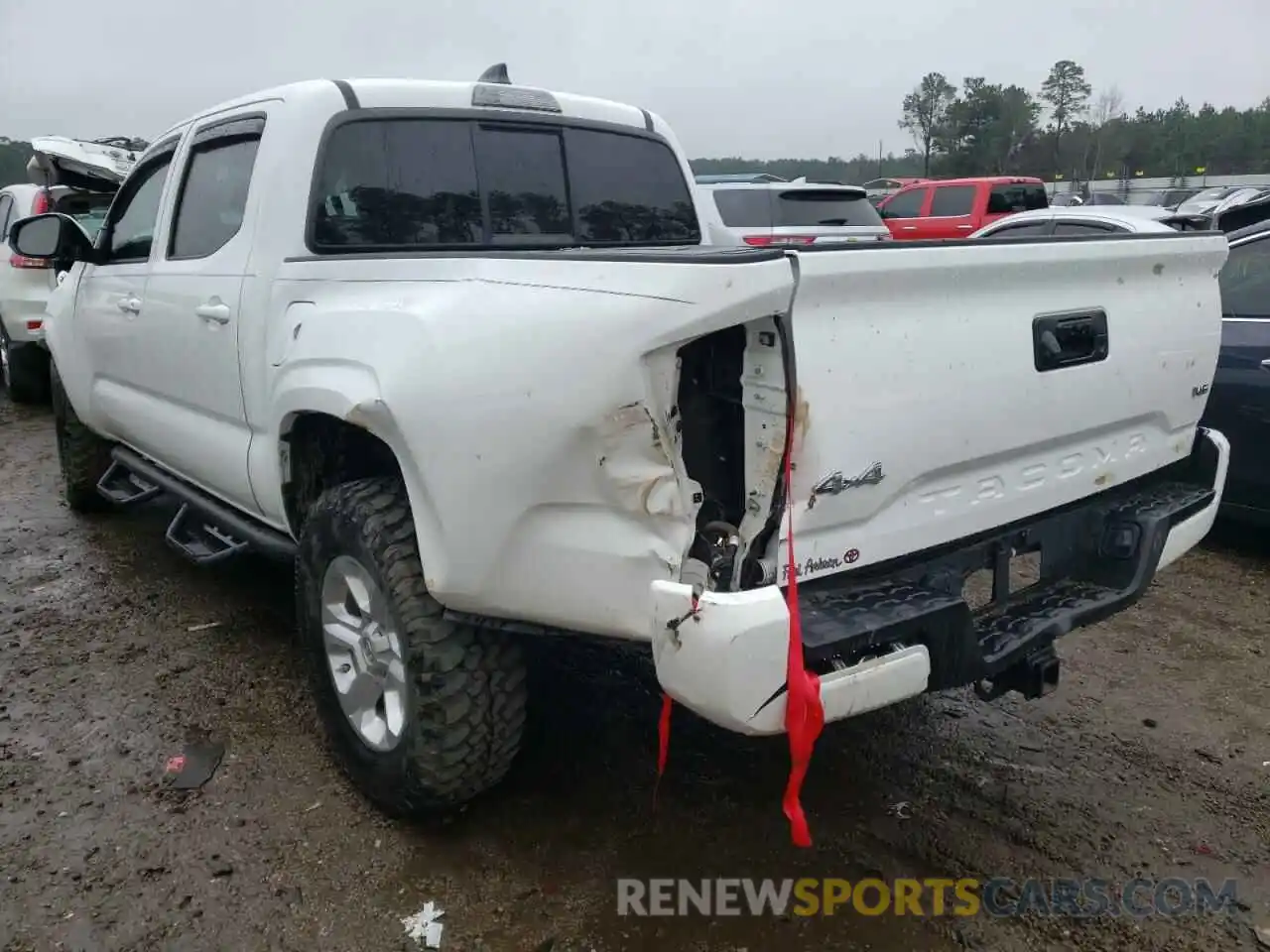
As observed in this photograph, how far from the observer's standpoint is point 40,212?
8.20m

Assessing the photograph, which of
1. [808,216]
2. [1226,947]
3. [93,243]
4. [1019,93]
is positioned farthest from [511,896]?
[1019,93]

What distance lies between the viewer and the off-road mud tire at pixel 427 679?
2.46 m

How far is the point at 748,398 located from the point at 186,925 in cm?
185

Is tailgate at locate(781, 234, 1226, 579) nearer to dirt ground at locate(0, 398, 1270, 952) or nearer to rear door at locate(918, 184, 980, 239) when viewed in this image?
dirt ground at locate(0, 398, 1270, 952)

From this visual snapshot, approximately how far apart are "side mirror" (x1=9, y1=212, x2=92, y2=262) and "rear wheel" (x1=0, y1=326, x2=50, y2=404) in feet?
17.2

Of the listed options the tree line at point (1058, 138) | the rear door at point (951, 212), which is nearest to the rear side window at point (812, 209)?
the rear door at point (951, 212)

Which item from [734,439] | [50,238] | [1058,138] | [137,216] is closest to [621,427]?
[734,439]

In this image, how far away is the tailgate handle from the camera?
2449 millimetres

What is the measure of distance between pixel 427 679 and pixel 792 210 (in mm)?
9498

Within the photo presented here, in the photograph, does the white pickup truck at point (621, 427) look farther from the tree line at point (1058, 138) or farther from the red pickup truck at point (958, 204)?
the tree line at point (1058, 138)

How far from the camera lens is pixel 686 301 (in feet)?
6.36

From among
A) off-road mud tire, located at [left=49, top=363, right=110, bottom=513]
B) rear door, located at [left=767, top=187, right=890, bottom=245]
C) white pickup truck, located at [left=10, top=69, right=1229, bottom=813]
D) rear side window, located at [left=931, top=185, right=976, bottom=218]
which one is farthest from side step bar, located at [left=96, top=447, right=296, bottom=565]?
rear side window, located at [left=931, top=185, right=976, bottom=218]

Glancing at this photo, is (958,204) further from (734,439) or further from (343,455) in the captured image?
(734,439)

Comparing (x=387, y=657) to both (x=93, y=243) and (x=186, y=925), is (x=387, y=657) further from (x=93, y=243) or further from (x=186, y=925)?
(x=93, y=243)
